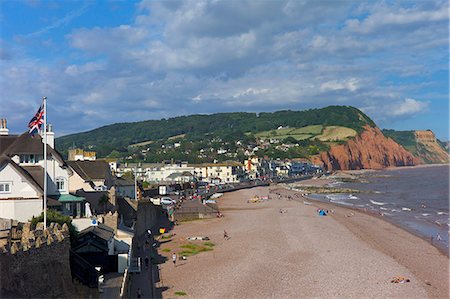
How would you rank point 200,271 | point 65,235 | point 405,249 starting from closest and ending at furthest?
1. point 65,235
2. point 200,271
3. point 405,249

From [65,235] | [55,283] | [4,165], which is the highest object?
[4,165]

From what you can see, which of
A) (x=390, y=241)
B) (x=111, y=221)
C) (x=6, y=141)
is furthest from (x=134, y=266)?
(x=390, y=241)

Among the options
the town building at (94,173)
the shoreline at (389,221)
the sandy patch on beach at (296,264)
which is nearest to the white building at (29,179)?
the town building at (94,173)

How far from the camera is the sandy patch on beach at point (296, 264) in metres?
26.2

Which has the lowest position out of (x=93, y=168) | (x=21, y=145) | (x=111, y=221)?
(x=111, y=221)

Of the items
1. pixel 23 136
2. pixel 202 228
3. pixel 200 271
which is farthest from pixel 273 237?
pixel 23 136

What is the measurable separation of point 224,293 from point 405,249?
18.9 m

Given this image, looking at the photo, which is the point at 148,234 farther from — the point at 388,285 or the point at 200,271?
the point at 388,285

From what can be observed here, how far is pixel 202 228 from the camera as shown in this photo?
157 ft

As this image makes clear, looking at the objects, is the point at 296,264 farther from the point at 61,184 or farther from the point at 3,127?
the point at 3,127

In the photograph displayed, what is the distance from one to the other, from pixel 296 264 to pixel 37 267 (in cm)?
2007

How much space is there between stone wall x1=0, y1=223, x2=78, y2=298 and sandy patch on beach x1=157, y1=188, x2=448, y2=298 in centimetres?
870

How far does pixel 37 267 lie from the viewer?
583 inches

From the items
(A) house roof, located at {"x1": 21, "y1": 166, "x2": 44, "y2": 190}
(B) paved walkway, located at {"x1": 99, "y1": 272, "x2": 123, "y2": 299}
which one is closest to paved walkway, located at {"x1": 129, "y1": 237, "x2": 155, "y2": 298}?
(B) paved walkway, located at {"x1": 99, "y1": 272, "x2": 123, "y2": 299}
